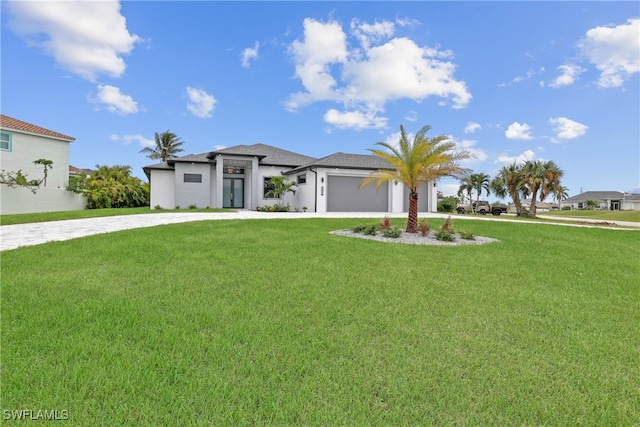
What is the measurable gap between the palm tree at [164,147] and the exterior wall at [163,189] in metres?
22.3

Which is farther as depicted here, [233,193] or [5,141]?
[233,193]

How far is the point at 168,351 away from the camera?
296 centimetres

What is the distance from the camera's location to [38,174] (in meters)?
21.3

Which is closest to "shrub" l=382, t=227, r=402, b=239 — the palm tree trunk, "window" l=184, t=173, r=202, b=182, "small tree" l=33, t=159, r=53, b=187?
the palm tree trunk

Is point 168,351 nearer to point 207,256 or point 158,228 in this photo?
point 207,256

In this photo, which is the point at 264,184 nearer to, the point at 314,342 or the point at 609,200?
the point at 314,342

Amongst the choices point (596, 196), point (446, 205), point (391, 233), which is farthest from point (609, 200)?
point (391, 233)

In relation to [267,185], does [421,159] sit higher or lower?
lower

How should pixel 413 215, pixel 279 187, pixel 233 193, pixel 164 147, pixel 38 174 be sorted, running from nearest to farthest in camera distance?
pixel 413 215
pixel 38 174
pixel 279 187
pixel 233 193
pixel 164 147

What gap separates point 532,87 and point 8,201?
3167cm

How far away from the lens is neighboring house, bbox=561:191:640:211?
63188 mm

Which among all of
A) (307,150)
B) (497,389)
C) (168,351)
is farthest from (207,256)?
(307,150)

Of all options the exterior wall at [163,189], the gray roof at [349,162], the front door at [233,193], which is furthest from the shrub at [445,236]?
the exterior wall at [163,189]

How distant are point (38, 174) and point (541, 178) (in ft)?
145
